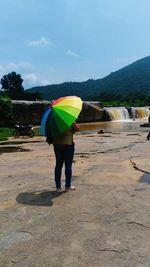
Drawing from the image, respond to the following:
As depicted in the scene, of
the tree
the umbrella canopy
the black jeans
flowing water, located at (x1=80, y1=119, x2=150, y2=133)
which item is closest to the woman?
the black jeans

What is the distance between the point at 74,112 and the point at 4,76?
217 ft

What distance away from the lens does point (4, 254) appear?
4.56m

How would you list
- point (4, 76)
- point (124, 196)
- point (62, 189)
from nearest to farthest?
point (124, 196) → point (62, 189) → point (4, 76)

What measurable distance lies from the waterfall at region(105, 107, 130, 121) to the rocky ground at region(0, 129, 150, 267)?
40.4m

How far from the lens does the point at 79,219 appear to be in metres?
5.66

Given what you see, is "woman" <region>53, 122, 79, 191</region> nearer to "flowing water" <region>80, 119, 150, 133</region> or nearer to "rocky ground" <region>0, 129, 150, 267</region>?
"rocky ground" <region>0, 129, 150, 267</region>

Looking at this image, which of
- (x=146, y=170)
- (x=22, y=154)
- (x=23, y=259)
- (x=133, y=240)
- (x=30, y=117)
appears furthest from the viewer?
(x=30, y=117)

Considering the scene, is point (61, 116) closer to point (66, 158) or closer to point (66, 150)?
point (66, 150)

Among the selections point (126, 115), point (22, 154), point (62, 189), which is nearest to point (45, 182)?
point (62, 189)

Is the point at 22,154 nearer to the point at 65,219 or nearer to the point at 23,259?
the point at 65,219

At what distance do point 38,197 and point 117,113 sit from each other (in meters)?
44.4

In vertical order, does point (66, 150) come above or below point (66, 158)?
above

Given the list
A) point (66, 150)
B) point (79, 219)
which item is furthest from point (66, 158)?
point (79, 219)

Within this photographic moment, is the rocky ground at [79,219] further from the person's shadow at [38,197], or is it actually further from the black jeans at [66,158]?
the black jeans at [66,158]
